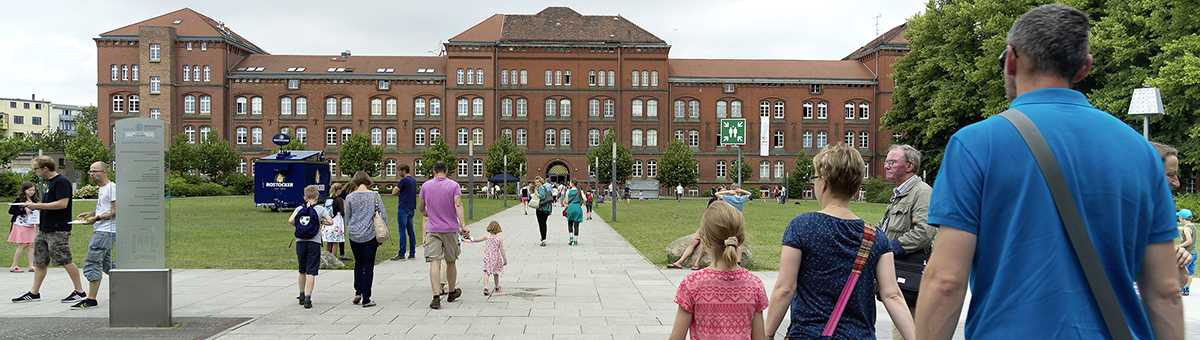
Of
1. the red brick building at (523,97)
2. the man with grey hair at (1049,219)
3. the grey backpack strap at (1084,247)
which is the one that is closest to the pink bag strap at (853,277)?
the man with grey hair at (1049,219)

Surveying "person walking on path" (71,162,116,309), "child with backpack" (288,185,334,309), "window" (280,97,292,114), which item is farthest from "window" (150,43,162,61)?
"child with backpack" (288,185,334,309)

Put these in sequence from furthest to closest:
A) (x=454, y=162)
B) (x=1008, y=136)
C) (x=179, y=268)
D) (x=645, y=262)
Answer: (x=454, y=162), (x=645, y=262), (x=179, y=268), (x=1008, y=136)

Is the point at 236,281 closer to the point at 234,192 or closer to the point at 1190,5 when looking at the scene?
the point at 1190,5

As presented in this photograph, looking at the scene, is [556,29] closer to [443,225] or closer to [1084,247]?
[443,225]

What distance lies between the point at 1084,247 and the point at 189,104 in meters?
74.6

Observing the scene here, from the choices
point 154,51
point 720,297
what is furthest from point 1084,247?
point 154,51

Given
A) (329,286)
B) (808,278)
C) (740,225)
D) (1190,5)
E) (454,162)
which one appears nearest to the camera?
(808,278)

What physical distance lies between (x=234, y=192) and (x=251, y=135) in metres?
11.4

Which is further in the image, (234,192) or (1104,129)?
(234,192)

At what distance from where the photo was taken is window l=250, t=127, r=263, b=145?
219ft

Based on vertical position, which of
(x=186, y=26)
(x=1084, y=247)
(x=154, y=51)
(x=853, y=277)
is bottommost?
(x=853, y=277)

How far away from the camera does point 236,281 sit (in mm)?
9734

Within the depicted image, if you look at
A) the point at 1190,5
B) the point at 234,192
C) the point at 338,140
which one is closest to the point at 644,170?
the point at 338,140

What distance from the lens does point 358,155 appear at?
60438 mm
